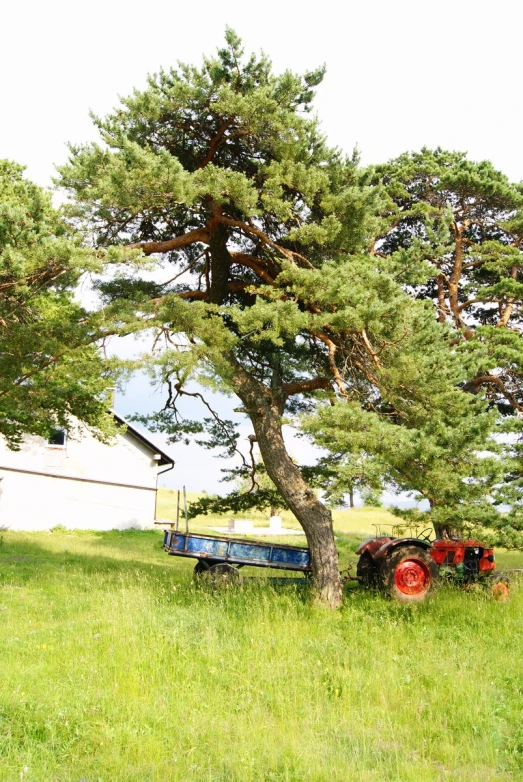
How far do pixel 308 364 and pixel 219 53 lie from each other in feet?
20.5

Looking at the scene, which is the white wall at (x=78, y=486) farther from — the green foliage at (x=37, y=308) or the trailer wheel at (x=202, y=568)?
the green foliage at (x=37, y=308)

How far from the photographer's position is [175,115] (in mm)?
11477

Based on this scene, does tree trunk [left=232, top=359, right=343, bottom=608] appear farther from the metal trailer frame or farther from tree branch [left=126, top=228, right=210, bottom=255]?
tree branch [left=126, top=228, right=210, bottom=255]

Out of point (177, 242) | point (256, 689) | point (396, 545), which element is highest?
point (177, 242)

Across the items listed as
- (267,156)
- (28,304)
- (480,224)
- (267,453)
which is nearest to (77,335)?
(28,304)

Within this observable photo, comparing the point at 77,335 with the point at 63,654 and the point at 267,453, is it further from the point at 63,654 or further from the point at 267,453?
the point at 63,654

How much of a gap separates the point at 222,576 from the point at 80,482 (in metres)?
19.4

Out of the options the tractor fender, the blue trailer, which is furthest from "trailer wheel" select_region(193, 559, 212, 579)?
the tractor fender

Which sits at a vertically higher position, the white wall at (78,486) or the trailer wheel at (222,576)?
the white wall at (78,486)

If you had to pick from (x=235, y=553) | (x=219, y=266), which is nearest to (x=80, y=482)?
(x=235, y=553)

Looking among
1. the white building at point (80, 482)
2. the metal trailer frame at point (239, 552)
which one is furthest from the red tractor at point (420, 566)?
the white building at point (80, 482)

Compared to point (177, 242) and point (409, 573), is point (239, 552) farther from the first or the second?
point (177, 242)

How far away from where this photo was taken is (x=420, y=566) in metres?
11.2

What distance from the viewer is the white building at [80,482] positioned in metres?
27.5
